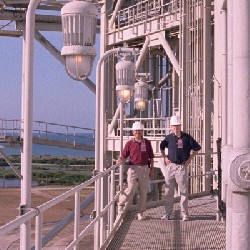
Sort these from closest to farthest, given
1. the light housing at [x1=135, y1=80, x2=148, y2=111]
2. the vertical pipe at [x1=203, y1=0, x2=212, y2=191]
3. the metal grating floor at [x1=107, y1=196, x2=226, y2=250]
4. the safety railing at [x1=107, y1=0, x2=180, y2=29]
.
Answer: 1. the metal grating floor at [x1=107, y1=196, x2=226, y2=250]
2. the vertical pipe at [x1=203, y1=0, x2=212, y2=191]
3. the light housing at [x1=135, y1=80, x2=148, y2=111]
4. the safety railing at [x1=107, y1=0, x2=180, y2=29]

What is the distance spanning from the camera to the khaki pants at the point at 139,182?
40.8ft

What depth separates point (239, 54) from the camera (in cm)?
A: 515

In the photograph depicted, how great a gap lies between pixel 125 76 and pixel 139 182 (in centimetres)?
192

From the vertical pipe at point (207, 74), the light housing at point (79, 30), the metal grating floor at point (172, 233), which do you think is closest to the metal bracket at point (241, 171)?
the light housing at point (79, 30)

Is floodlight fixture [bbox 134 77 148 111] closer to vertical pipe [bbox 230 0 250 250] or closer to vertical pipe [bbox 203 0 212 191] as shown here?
vertical pipe [bbox 203 0 212 191]

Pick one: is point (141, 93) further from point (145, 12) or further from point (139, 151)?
point (139, 151)

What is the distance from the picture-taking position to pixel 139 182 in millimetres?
12578

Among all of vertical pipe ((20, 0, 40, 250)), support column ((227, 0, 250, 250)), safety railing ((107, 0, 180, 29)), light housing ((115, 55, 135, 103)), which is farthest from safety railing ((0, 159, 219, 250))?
safety railing ((107, 0, 180, 29))

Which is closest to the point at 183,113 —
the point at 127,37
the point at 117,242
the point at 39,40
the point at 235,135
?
the point at 127,37

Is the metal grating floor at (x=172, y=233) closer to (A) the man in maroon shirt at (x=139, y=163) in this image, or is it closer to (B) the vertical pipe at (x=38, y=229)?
(A) the man in maroon shirt at (x=139, y=163)

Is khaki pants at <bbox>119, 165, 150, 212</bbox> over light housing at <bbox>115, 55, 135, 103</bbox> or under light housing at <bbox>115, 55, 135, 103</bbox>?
under

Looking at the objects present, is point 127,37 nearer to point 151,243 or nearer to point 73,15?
point 151,243

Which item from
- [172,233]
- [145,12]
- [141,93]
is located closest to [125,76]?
[172,233]

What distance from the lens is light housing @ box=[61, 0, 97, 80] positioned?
6.88m
